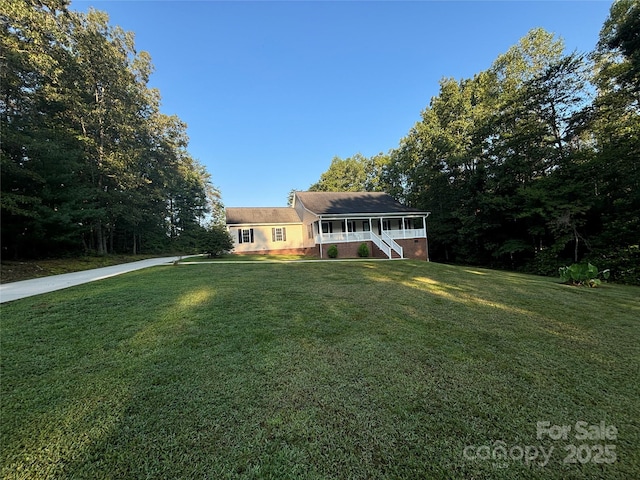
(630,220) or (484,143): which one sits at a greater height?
(484,143)

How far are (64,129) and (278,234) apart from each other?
14328 millimetres

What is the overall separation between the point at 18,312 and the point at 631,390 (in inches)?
311

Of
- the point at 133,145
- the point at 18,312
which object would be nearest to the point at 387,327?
the point at 18,312

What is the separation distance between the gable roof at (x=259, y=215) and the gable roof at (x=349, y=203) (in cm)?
197

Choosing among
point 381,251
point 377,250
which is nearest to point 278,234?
point 377,250

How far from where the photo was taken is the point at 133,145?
20.1 meters

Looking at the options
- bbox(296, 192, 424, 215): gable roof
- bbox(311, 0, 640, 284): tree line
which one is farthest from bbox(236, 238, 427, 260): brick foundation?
bbox(311, 0, 640, 284): tree line

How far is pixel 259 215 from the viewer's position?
2309 centimetres

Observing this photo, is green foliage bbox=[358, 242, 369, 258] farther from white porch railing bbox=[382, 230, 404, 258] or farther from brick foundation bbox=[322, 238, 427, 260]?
white porch railing bbox=[382, 230, 404, 258]

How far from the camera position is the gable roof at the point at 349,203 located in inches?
792

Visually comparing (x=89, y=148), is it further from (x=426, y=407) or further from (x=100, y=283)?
(x=426, y=407)

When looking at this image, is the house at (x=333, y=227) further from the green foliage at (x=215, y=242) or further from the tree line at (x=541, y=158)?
the green foliage at (x=215, y=242)

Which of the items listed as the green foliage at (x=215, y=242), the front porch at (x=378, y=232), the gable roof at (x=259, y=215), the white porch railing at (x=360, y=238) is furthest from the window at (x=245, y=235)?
the white porch railing at (x=360, y=238)

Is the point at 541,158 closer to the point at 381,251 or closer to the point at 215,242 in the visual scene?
the point at 381,251
